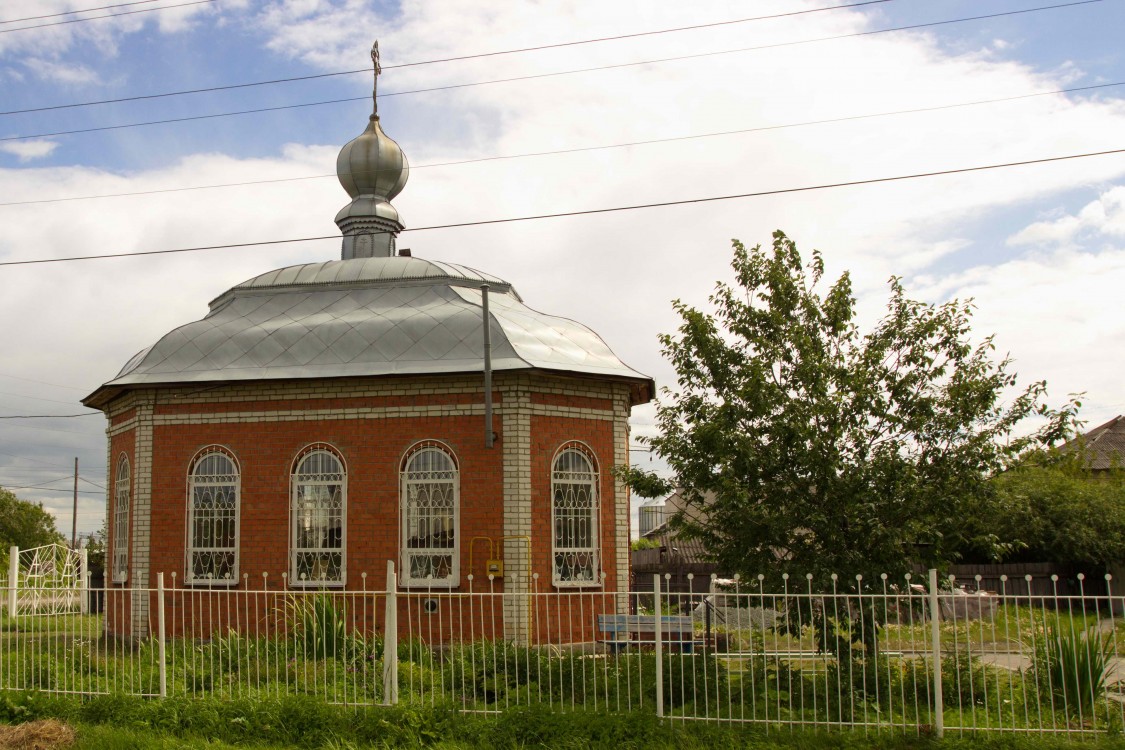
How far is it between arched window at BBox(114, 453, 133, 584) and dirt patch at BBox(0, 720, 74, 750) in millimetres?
5261

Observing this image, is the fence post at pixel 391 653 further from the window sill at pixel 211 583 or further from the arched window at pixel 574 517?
the window sill at pixel 211 583

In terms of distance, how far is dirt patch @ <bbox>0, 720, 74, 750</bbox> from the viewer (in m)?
8.59

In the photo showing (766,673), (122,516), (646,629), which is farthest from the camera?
(122,516)

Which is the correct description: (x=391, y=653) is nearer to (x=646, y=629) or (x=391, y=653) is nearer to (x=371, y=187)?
(x=646, y=629)

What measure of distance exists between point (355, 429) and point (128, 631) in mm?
4318

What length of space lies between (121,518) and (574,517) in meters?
6.72

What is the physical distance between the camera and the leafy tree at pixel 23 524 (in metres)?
41.7

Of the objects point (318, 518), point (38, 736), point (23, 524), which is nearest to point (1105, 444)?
point (318, 518)

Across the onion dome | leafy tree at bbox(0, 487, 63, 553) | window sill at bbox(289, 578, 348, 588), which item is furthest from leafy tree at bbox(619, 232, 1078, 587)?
leafy tree at bbox(0, 487, 63, 553)

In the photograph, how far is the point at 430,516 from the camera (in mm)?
12797

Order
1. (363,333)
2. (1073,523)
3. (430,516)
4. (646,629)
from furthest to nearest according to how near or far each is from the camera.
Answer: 1. (1073,523)
2. (363,333)
3. (430,516)
4. (646,629)

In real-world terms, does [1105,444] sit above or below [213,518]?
A: above

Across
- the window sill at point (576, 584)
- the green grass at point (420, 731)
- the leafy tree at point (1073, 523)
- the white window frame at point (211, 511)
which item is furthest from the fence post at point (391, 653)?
the leafy tree at point (1073, 523)

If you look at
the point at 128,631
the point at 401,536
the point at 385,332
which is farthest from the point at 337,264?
the point at 128,631
